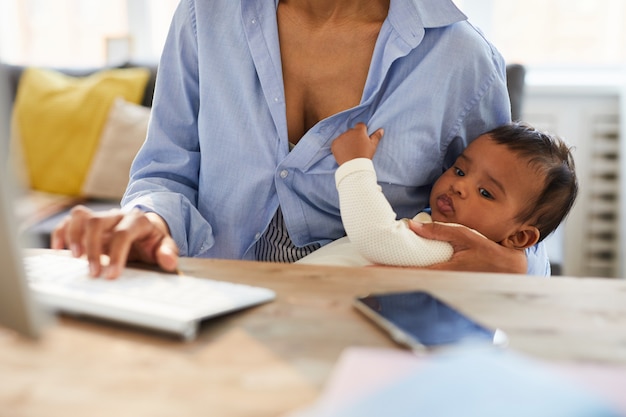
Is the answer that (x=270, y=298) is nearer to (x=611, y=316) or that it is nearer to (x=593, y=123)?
(x=611, y=316)

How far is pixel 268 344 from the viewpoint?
25.6 inches

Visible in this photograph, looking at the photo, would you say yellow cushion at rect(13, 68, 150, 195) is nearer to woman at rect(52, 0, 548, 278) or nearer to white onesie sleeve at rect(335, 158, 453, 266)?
woman at rect(52, 0, 548, 278)

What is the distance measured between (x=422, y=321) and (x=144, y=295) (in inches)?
11.0

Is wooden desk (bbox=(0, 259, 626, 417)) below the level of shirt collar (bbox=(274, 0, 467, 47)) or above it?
below

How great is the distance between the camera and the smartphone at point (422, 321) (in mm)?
633

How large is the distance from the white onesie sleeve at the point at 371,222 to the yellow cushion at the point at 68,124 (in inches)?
77.1

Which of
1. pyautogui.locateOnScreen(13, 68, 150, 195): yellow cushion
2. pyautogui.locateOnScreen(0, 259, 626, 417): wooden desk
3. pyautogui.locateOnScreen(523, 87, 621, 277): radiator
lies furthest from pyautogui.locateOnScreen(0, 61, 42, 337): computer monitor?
pyautogui.locateOnScreen(523, 87, 621, 277): radiator

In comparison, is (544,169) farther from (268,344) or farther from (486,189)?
(268,344)

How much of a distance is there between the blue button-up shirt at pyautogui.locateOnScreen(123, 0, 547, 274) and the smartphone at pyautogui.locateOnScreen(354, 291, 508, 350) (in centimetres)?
58

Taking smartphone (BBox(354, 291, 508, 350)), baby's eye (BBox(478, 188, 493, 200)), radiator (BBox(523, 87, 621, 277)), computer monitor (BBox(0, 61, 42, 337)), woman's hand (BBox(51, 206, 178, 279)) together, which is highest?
computer monitor (BBox(0, 61, 42, 337))

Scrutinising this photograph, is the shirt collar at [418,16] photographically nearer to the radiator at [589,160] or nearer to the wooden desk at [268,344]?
the wooden desk at [268,344]

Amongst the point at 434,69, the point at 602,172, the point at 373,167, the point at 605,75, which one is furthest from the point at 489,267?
the point at 605,75

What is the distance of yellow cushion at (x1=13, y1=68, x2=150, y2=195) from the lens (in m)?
2.97

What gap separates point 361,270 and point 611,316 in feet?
0.94
